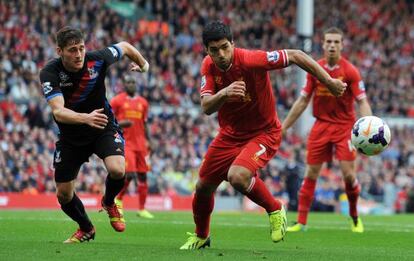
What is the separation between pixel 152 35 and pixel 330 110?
19543 mm

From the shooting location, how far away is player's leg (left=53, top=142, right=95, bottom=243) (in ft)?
33.7

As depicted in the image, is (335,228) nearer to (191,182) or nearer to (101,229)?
(101,229)

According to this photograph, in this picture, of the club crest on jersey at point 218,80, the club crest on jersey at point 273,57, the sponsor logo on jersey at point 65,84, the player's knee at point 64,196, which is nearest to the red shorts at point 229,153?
the club crest on jersey at point 218,80

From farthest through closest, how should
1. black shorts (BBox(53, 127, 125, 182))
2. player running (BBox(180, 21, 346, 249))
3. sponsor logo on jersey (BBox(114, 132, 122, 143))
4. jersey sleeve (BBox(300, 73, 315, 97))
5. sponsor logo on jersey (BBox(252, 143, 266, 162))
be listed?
jersey sleeve (BBox(300, 73, 315, 97)) → sponsor logo on jersey (BBox(114, 132, 122, 143)) → black shorts (BBox(53, 127, 125, 182)) → sponsor logo on jersey (BBox(252, 143, 266, 162)) → player running (BBox(180, 21, 346, 249))

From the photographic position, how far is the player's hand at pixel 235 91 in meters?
8.92

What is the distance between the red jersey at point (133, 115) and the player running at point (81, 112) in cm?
727

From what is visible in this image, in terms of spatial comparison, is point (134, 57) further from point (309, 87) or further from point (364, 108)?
point (364, 108)

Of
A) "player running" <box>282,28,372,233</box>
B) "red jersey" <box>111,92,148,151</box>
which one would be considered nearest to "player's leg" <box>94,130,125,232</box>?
"player running" <box>282,28,372,233</box>

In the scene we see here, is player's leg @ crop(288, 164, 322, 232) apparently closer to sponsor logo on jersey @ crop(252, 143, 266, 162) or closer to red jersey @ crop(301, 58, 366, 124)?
red jersey @ crop(301, 58, 366, 124)

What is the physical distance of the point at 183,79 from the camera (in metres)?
31.8

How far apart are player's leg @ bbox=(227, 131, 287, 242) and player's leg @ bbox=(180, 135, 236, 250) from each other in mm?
220

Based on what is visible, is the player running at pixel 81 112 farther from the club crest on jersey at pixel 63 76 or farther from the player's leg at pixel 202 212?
the player's leg at pixel 202 212

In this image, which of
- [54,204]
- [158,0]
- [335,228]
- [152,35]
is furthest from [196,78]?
[335,228]

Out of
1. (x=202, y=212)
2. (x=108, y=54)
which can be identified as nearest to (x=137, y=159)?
(x=108, y=54)
